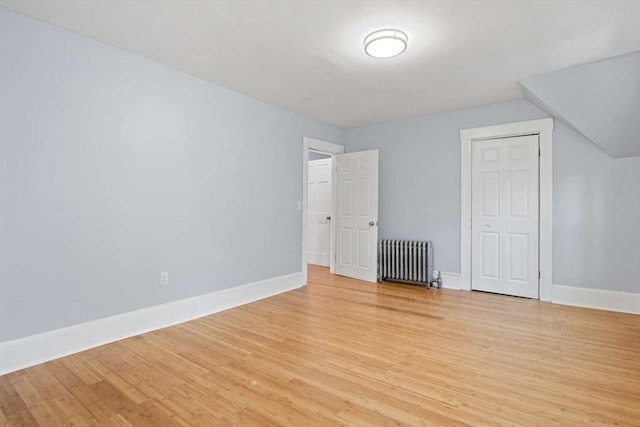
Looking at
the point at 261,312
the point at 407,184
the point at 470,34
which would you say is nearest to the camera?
the point at 470,34

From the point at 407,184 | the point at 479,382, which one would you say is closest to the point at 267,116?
the point at 407,184

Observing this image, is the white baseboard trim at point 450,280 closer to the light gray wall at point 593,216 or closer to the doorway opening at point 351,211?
the doorway opening at point 351,211

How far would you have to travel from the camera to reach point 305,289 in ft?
15.3

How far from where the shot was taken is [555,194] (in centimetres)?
394

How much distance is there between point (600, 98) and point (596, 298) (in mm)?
2220

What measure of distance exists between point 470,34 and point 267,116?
102 inches

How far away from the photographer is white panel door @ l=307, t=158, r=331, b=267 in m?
6.63

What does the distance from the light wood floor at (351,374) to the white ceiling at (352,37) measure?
8.33 feet

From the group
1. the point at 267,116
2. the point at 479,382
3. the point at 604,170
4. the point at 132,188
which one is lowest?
the point at 479,382

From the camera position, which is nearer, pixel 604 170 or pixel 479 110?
pixel 604 170

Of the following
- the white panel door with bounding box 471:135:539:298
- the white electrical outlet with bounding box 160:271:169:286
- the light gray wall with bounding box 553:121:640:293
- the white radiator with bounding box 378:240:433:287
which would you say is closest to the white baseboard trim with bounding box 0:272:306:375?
the white electrical outlet with bounding box 160:271:169:286

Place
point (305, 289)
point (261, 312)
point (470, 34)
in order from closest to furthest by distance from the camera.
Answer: point (470, 34), point (261, 312), point (305, 289)

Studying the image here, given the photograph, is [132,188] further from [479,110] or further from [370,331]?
[479,110]

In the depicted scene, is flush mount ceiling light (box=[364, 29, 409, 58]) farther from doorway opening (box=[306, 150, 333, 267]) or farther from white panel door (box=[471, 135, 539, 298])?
doorway opening (box=[306, 150, 333, 267])
